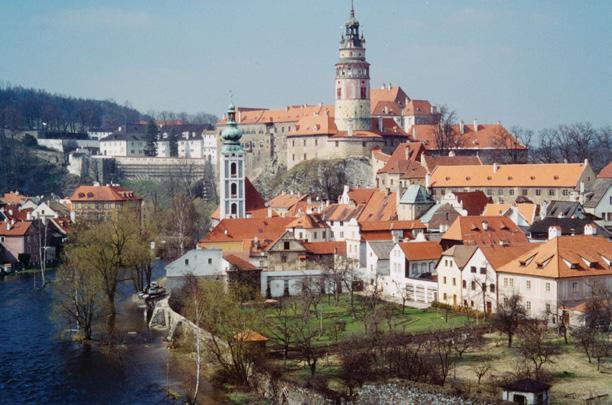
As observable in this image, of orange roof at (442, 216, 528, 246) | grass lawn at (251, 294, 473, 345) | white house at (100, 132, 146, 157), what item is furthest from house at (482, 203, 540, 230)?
white house at (100, 132, 146, 157)

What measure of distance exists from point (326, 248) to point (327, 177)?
32.3 m

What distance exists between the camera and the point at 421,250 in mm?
46375

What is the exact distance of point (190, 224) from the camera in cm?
7425

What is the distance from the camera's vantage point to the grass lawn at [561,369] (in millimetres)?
26175

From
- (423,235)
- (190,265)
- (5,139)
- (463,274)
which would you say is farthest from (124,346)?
(5,139)

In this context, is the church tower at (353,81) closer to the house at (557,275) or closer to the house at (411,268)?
the house at (411,268)

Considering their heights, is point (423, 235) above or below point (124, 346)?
above

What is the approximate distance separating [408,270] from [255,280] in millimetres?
7553

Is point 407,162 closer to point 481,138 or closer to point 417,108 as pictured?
point 481,138

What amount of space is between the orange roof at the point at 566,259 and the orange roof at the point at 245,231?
18393 millimetres

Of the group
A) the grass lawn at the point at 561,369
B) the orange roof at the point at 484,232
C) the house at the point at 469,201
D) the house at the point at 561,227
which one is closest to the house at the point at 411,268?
the orange roof at the point at 484,232

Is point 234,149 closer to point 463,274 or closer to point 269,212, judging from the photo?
point 269,212

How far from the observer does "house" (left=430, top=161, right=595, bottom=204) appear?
6141 centimetres

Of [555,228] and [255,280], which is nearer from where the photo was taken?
[555,228]
